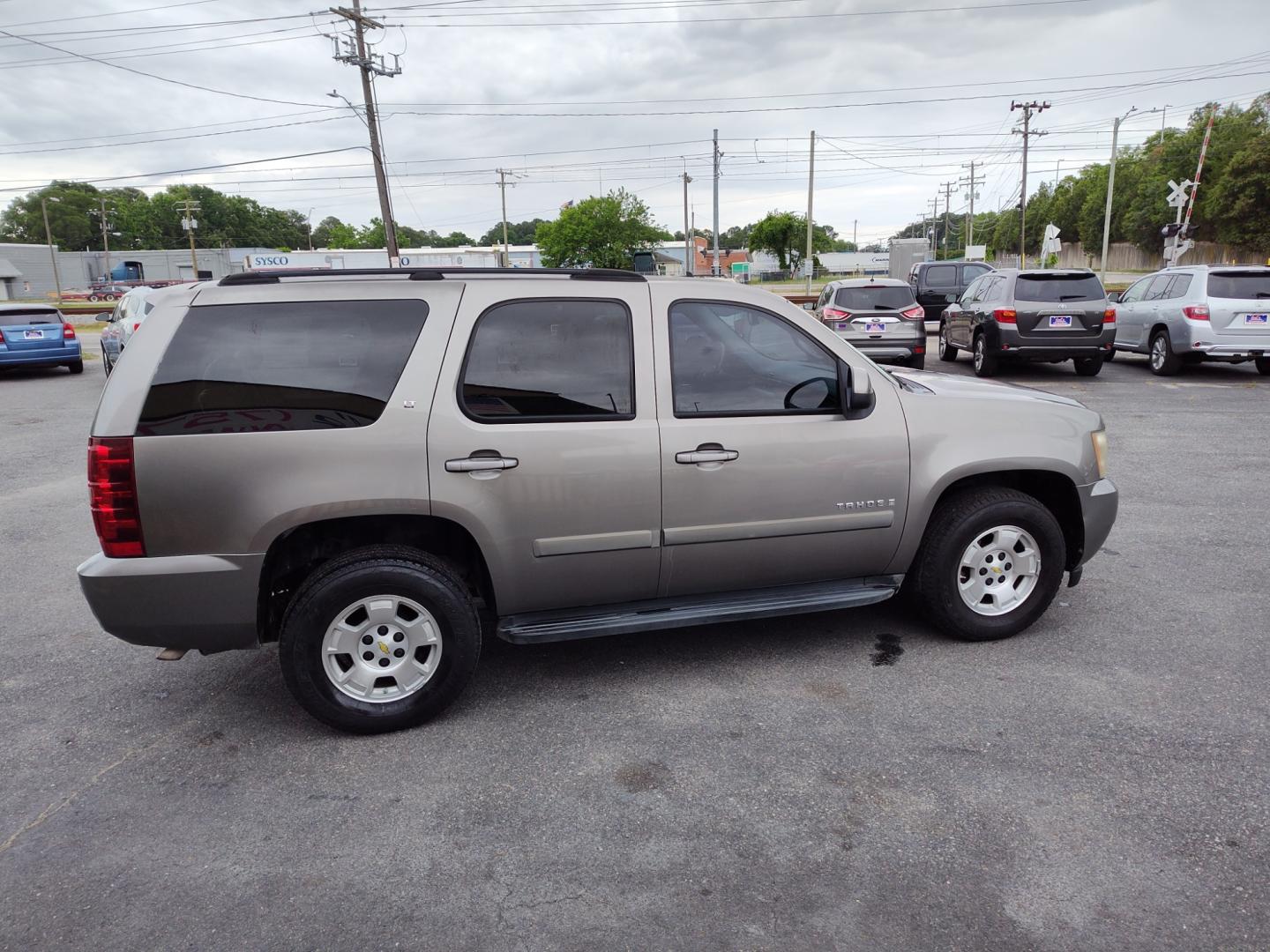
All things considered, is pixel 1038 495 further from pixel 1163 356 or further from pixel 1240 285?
pixel 1163 356

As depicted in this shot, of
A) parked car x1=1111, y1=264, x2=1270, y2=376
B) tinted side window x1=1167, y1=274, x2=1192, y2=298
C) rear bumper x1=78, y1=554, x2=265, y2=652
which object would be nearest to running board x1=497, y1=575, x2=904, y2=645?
rear bumper x1=78, y1=554, x2=265, y2=652

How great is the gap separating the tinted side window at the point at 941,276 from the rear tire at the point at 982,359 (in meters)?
8.35

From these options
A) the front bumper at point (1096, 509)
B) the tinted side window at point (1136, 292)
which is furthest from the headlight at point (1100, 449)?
the tinted side window at point (1136, 292)

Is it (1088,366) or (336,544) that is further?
(1088,366)

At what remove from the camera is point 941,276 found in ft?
73.4

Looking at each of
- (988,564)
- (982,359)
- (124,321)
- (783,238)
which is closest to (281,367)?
(988,564)

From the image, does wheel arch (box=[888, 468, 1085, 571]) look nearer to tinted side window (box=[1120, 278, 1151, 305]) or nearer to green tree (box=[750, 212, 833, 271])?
tinted side window (box=[1120, 278, 1151, 305])

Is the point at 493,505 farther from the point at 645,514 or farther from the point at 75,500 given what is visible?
the point at 75,500

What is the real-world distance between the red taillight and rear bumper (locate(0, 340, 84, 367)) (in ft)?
54.5

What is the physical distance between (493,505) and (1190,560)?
14.9 feet


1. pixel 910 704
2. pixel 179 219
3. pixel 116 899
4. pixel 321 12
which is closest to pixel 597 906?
pixel 116 899

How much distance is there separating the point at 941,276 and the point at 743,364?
20.5m

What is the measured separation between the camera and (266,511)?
3303mm

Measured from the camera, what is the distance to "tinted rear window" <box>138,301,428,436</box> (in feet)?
10.7
